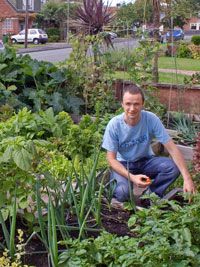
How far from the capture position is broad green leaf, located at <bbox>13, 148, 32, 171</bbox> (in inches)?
108

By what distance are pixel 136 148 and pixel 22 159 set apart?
5.60 feet

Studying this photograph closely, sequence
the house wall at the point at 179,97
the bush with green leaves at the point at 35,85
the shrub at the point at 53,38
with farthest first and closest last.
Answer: the shrub at the point at 53,38 → the house wall at the point at 179,97 → the bush with green leaves at the point at 35,85

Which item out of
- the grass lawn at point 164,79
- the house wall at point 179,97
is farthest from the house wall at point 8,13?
the house wall at point 179,97

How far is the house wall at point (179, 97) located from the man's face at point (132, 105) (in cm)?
319

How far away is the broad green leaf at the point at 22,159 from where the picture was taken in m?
2.74

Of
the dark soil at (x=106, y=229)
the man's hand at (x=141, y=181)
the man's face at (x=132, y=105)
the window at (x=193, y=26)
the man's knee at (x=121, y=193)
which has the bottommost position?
the dark soil at (x=106, y=229)

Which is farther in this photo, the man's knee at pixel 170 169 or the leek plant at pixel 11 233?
the man's knee at pixel 170 169

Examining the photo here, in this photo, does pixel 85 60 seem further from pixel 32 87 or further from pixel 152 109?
pixel 152 109

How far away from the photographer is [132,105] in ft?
13.1

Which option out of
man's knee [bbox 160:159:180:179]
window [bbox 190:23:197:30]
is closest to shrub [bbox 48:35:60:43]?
window [bbox 190:23:197:30]

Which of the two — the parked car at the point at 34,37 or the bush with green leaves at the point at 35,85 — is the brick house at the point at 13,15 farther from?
the bush with green leaves at the point at 35,85

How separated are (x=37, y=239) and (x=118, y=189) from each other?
83cm

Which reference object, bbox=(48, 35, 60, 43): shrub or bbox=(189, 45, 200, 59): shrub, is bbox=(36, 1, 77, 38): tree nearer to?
bbox=(48, 35, 60, 43): shrub

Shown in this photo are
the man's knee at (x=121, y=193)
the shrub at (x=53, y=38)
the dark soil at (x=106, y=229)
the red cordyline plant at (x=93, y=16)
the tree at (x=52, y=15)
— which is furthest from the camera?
the tree at (x=52, y=15)
